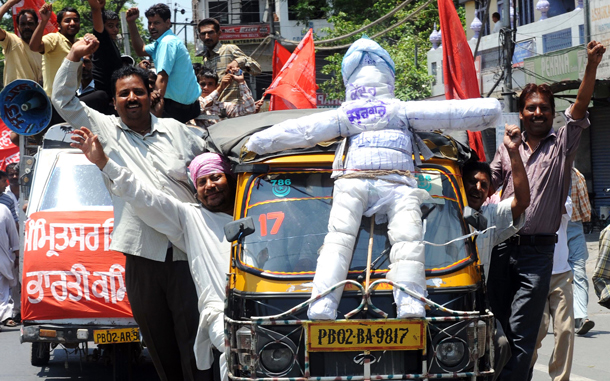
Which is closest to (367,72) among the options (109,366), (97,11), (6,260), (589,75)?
(589,75)

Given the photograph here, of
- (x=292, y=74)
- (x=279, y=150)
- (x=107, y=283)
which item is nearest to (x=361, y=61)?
(x=279, y=150)

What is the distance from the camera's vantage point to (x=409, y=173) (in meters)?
4.68

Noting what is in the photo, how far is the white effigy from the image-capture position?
4.30 meters

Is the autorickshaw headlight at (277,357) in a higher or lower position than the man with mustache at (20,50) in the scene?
lower

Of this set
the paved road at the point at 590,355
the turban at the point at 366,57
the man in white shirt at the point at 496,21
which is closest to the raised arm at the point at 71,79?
the turban at the point at 366,57

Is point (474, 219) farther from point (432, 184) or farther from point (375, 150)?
point (375, 150)

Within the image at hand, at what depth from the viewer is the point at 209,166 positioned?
523 cm

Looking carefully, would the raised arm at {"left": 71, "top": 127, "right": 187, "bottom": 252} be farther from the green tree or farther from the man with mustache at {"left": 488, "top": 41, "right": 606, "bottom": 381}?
the green tree

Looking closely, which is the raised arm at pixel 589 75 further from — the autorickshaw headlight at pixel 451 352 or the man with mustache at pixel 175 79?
the man with mustache at pixel 175 79

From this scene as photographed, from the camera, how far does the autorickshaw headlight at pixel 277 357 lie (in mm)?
4234

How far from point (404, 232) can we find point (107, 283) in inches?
132

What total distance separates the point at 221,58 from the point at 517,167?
17.1ft

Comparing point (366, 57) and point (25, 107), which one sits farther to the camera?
point (25, 107)

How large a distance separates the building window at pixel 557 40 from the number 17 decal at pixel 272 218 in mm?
16377
